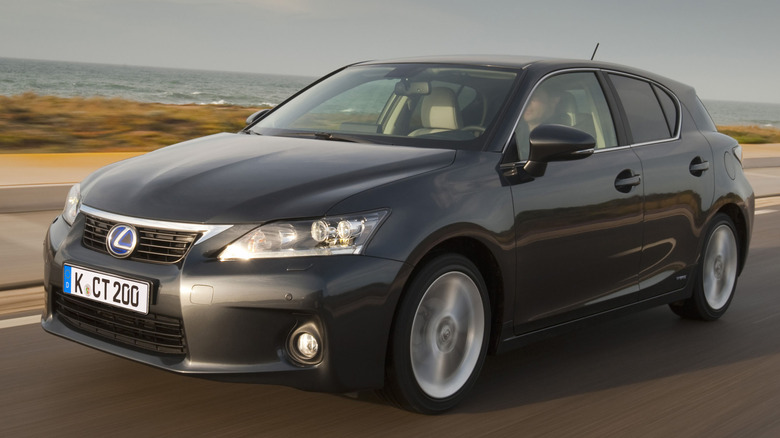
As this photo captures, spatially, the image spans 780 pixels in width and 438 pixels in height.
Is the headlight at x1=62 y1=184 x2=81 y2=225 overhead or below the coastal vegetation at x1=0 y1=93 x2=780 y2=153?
overhead

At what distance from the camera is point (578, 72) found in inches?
199

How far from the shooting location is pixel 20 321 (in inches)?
201

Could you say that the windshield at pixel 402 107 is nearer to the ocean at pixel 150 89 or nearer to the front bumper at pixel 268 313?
the front bumper at pixel 268 313

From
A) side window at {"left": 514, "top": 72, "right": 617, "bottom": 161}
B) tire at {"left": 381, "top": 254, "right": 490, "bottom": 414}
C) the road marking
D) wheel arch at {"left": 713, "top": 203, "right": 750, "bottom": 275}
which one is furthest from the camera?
wheel arch at {"left": 713, "top": 203, "right": 750, "bottom": 275}

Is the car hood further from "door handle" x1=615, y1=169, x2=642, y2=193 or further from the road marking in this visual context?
the road marking

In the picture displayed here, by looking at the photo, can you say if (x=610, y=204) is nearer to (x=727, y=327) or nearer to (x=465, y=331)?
(x=465, y=331)

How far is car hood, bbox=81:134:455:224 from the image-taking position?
3.56 metres

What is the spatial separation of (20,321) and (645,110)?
3476mm

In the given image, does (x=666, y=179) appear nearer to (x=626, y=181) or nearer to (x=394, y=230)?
(x=626, y=181)

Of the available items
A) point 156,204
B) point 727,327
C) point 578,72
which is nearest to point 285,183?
point 156,204

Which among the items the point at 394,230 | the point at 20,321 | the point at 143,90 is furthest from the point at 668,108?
the point at 143,90

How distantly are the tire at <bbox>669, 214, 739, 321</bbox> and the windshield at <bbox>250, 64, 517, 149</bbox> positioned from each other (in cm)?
187

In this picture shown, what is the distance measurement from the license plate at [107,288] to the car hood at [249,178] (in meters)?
0.25

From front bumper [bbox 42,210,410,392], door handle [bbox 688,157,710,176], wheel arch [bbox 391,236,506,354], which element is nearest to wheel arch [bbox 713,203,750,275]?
door handle [bbox 688,157,710,176]
